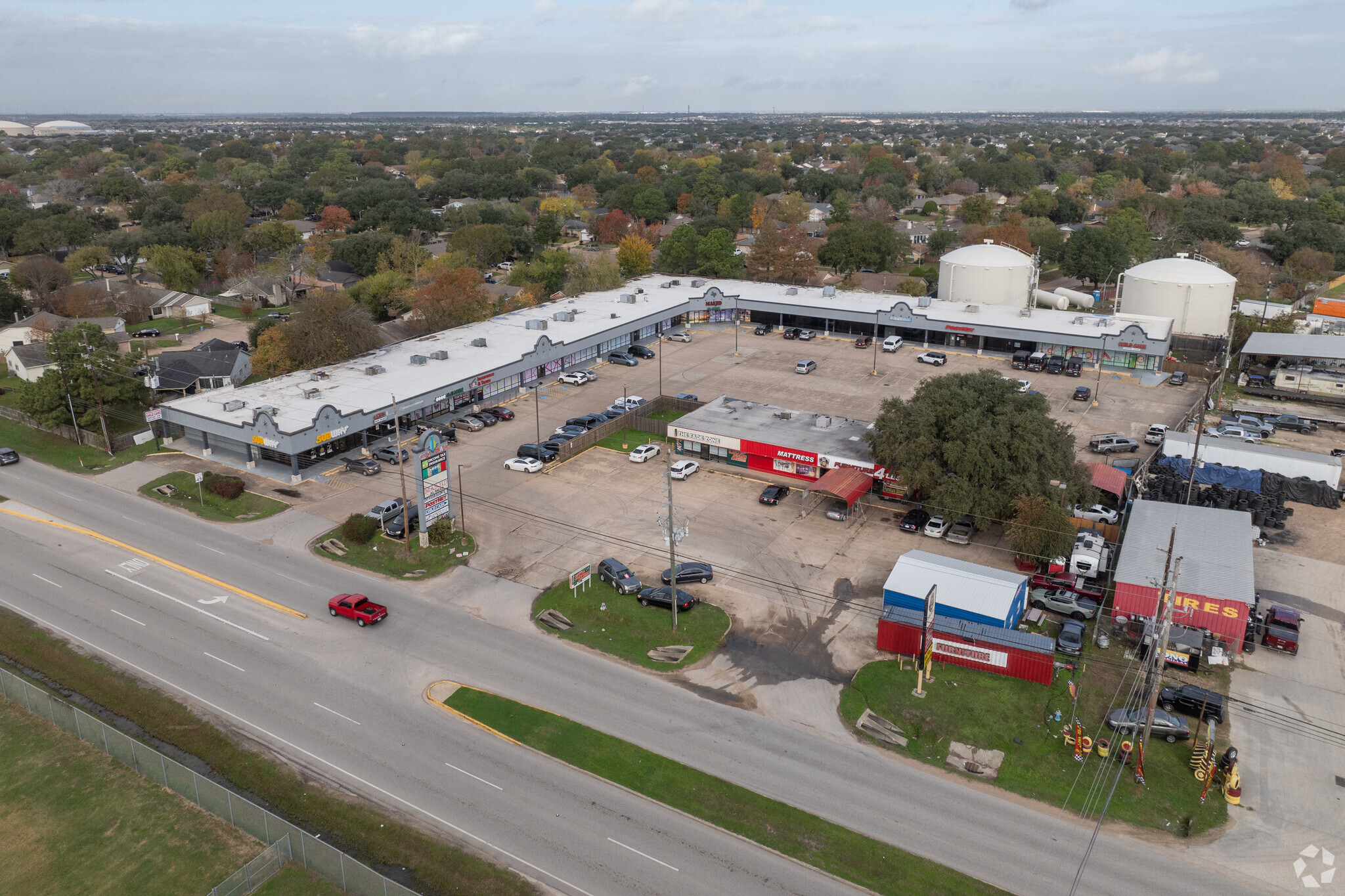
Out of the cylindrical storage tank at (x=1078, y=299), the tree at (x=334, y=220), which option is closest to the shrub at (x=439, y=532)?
the cylindrical storage tank at (x=1078, y=299)

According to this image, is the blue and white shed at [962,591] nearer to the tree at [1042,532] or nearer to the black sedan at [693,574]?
the tree at [1042,532]

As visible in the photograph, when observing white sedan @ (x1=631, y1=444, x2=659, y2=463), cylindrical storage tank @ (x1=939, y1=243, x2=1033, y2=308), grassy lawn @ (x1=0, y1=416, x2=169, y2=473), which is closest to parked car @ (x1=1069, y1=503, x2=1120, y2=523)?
white sedan @ (x1=631, y1=444, x2=659, y2=463)

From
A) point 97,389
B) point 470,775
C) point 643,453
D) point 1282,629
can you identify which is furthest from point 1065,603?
point 97,389

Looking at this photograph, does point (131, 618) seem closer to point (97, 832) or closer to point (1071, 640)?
point (97, 832)

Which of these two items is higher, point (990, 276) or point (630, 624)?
point (990, 276)

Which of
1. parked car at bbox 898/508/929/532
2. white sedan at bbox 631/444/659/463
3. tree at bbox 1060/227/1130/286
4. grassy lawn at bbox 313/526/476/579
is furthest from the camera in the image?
tree at bbox 1060/227/1130/286

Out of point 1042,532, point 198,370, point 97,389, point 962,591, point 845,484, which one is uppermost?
point 97,389

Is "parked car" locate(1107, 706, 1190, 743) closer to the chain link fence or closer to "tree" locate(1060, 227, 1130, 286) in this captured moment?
the chain link fence
